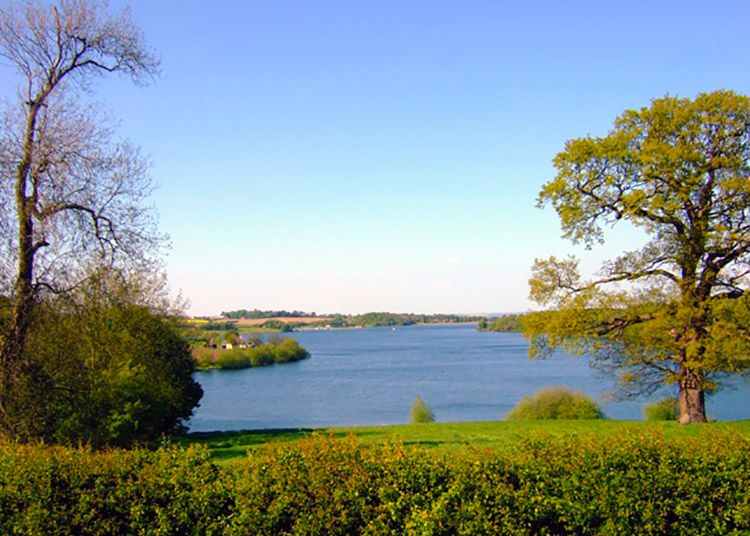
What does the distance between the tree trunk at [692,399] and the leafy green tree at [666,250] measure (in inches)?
1.2

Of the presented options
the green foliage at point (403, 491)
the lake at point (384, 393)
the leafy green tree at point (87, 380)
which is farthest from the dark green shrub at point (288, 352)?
the green foliage at point (403, 491)

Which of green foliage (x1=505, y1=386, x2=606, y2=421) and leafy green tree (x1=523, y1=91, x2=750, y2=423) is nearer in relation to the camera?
leafy green tree (x1=523, y1=91, x2=750, y2=423)

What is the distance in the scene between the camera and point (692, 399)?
17000mm

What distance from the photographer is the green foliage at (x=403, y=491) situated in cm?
559

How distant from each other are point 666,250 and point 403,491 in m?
14.3

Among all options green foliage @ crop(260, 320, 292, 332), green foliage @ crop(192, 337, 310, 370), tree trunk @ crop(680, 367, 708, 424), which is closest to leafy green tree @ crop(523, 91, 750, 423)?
tree trunk @ crop(680, 367, 708, 424)

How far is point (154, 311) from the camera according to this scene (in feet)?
86.4

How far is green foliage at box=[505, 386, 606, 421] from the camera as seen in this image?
2545cm

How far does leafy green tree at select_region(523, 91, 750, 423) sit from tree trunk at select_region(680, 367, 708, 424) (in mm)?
31

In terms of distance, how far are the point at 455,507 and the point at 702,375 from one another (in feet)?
47.6

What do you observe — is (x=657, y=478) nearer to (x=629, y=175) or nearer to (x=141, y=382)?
(x=629, y=175)

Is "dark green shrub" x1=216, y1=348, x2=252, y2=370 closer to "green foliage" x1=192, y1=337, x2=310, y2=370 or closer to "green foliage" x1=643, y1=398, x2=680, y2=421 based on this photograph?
"green foliage" x1=192, y1=337, x2=310, y2=370

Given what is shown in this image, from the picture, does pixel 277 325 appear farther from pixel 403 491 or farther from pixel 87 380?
pixel 403 491

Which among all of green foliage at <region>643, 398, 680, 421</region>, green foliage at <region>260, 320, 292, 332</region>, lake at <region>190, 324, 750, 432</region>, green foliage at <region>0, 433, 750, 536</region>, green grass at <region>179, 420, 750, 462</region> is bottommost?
lake at <region>190, 324, 750, 432</region>
